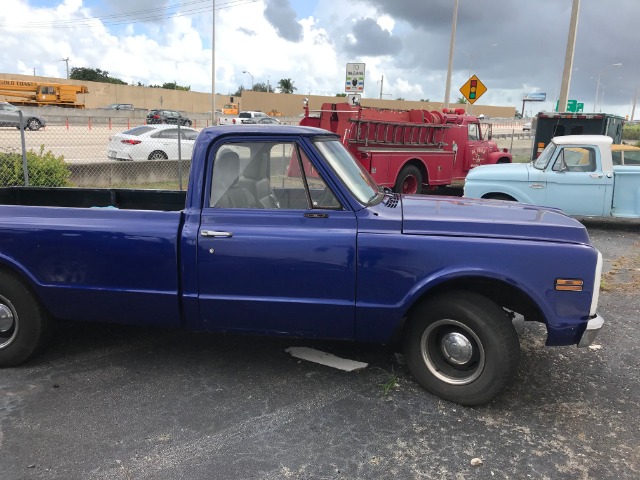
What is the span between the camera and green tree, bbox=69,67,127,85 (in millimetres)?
84681

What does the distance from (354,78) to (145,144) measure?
6.52 metres

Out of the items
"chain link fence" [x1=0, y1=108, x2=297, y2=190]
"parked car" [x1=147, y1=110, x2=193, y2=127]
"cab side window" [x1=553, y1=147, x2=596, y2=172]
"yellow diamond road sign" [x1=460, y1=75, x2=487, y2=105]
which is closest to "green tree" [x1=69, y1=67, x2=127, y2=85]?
"parked car" [x1=147, y1=110, x2=193, y2=127]

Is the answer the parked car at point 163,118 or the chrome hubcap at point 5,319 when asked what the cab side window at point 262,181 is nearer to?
the chrome hubcap at point 5,319

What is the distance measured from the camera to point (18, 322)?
4.00 meters

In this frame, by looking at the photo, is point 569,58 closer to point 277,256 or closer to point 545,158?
point 545,158

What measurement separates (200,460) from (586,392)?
280cm

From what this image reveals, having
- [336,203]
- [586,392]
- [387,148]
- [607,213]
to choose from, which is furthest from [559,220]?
[387,148]

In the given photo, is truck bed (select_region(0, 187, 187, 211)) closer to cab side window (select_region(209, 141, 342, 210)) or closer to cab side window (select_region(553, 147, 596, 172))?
cab side window (select_region(209, 141, 342, 210))

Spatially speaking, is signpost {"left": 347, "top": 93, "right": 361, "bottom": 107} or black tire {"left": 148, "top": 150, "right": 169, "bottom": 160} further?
black tire {"left": 148, "top": 150, "right": 169, "bottom": 160}

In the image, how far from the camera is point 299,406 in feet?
11.9

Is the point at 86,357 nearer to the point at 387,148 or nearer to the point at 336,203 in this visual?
the point at 336,203

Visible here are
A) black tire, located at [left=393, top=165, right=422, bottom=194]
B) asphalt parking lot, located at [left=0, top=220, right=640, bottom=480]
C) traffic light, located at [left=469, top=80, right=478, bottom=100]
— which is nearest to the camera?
asphalt parking lot, located at [left=0, top=220, right=640, bottom=480]

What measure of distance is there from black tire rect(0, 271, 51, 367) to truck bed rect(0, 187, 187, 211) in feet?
5.07

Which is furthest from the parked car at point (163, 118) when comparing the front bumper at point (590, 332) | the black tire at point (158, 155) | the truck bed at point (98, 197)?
the front bumper at point (590, 332)
